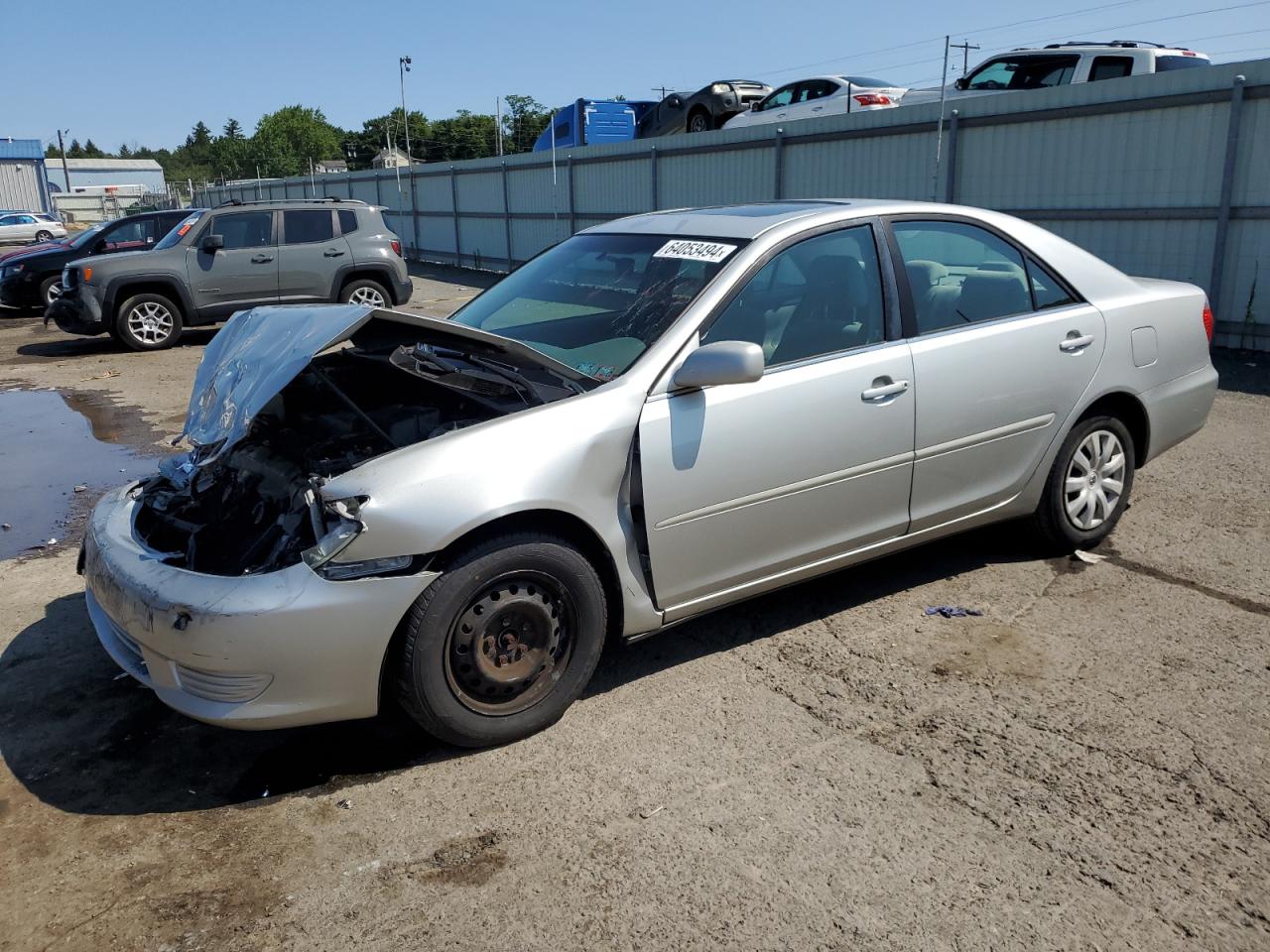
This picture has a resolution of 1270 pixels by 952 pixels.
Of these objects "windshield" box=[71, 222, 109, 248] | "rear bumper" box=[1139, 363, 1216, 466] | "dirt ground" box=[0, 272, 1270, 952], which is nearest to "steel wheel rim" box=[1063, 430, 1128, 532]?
"rear bumper" box=[1139, 363, 1216, 466]

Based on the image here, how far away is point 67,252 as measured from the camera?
55.7 ft

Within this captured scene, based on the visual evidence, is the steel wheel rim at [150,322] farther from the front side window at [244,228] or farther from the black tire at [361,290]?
the black tire at [361,290]

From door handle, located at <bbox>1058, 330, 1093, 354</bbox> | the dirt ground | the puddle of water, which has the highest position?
door handle, located at <bbox>1058, 330, 1093, 354</bbox>

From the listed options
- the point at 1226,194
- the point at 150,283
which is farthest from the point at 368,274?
the point at 1226,194

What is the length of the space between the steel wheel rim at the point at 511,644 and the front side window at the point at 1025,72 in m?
11.6

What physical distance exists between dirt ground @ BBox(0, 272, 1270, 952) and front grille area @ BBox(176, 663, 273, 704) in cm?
37

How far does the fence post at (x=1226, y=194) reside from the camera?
31.8ft

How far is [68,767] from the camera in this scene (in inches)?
135

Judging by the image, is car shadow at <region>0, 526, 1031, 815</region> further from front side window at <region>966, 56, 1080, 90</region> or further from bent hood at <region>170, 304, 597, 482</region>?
front side window at <region>966, 56, 1080, 90</region>

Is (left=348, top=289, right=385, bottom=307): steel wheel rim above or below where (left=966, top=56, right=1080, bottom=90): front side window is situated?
below

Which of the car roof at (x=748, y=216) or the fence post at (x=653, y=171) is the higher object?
the fence post at (x=653, y=171)

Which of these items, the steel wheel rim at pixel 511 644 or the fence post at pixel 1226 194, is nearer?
the steel wheel rim at pixel 511 644

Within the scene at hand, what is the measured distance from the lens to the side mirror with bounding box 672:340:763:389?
3459 mm

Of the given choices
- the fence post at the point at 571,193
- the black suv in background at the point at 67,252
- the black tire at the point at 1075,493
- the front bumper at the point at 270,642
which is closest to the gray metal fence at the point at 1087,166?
the fence post at the point at 571,193
